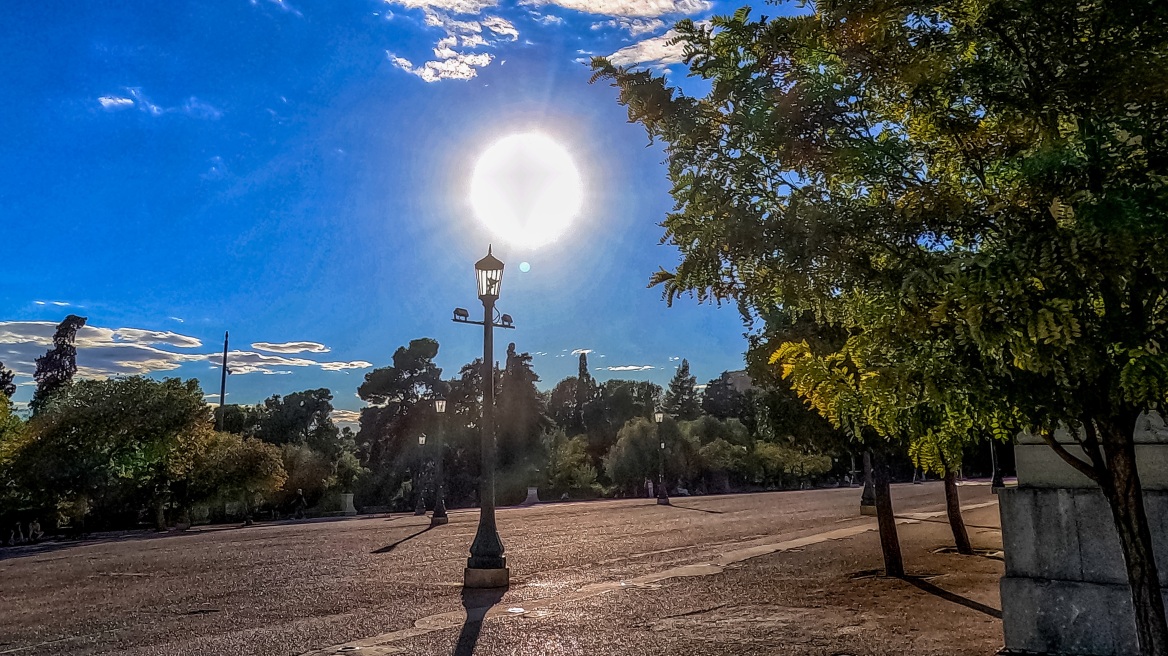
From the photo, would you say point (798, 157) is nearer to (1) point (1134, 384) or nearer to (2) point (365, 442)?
(1) point (1134, 384)

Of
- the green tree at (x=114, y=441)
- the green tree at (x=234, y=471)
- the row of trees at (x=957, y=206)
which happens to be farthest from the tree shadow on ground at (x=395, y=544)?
the row of trees at (x=957, y=206)

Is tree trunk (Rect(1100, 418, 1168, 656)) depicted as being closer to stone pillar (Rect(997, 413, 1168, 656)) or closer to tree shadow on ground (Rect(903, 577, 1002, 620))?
stone pillar (Rect(997, 413, 1168, 656))

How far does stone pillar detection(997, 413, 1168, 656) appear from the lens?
227 inches

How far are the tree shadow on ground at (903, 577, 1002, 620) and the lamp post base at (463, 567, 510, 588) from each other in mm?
5878

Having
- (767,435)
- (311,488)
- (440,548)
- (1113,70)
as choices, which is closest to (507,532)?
(440,548)

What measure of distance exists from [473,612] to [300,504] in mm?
39368

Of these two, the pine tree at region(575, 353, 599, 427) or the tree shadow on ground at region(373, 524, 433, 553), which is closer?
the tree shadow on ground at region(373, 524, 433, 553)

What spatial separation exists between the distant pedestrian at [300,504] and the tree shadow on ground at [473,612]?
35968 millimetres

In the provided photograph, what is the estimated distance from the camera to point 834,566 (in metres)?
12.0

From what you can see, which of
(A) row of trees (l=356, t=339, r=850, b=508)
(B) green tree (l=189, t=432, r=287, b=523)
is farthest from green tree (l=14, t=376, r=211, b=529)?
(A) row of trees (l=356, t=339, r=850, b=508)

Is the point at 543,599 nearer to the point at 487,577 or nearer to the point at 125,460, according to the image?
the point at 487,577

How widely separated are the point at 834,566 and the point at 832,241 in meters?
10.0

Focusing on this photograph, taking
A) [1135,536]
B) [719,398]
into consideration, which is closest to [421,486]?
[1135,536]

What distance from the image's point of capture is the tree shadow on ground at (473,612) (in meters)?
7.29
